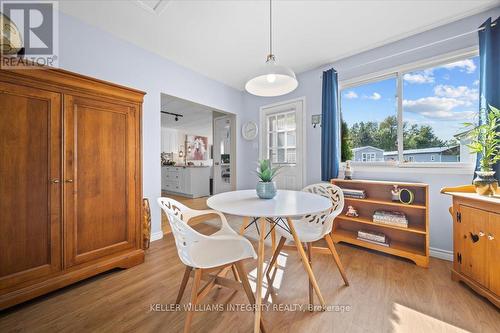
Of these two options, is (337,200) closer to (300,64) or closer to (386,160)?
(386,160)

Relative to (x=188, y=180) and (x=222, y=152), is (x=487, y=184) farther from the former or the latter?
(x=188, y=180)

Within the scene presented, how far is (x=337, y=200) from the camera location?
1925 millimetres

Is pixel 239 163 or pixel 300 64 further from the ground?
pixel 300 64

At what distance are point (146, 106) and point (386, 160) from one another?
10.8 feet

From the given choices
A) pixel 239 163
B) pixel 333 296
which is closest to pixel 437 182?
pixel 333 296

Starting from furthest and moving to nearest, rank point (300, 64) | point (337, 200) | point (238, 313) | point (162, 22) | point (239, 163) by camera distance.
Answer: point (239, 163) → point (300, 64) → point (162, 22) → point (337, 200) → point (238, 313)

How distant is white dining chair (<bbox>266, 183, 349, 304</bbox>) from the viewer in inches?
60.0

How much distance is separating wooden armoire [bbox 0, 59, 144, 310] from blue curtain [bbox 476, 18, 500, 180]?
3343 mm

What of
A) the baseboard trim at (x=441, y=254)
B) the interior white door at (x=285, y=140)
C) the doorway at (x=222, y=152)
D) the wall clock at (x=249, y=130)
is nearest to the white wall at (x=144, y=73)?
the wall clock at (x=249, y=130)

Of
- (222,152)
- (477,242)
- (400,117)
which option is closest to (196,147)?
(222,152)

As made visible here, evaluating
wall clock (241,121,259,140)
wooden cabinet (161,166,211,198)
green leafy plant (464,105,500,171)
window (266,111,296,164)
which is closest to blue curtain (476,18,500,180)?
green leafy plant (464,105,500,171)

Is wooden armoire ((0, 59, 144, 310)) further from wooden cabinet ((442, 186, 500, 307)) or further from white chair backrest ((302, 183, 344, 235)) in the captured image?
wooden cabinet ((442, 186, 500, 307))

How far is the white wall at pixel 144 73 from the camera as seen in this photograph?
6.66ft

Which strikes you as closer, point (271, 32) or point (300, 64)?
point (271, 32)
